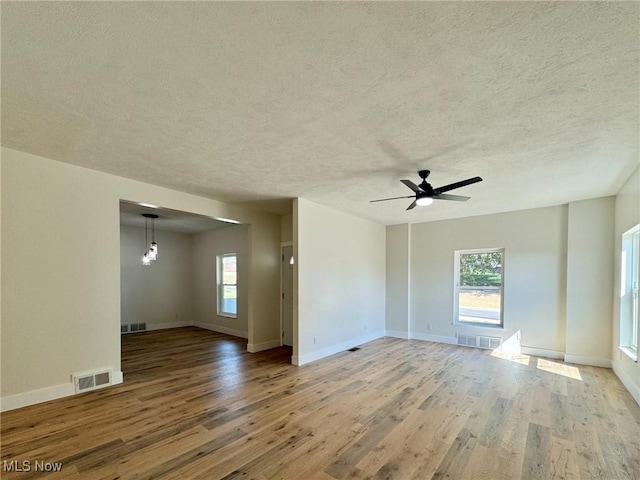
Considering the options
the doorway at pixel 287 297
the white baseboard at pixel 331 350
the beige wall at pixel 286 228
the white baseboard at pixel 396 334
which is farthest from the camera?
the white baseboard at pixel 396 334

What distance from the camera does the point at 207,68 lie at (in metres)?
1.83

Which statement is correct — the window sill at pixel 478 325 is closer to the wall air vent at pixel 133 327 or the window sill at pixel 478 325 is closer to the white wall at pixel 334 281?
the white wall at pixel 334 281

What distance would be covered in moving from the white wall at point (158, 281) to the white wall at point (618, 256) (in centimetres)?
938

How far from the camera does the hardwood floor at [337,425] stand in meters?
2.34

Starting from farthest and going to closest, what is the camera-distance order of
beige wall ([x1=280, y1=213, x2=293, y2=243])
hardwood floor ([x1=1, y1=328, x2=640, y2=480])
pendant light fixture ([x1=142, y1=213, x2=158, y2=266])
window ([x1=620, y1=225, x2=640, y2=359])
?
pendant light fixture ([x1=142, y1=213, x2=158, y2=266]), beige wall ([x1=280, y1=213, x2=293, y2=243]), window ([x1=620, y1=225, x2=640, y2=359]), hardwood floor ([x1=1, y1=328, x2=640, y2=480])

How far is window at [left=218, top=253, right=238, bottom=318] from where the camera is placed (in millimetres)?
7840

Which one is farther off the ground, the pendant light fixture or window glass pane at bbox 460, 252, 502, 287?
the pendant light fixture

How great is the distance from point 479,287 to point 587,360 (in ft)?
6.61

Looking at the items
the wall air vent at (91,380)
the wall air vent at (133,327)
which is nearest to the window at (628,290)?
the wall air vent at (91,380)

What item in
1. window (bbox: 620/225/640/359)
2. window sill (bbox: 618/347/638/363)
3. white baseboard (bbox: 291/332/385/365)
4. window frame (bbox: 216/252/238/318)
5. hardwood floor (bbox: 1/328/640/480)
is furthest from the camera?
window frame (bbox: 216/252/238/318)

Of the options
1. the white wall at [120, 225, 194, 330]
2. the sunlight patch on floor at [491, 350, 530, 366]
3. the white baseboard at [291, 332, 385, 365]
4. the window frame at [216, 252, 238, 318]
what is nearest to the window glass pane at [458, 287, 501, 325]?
the sunlight patch on floor at [491, 350, 530, 366]

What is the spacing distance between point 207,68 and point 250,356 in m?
4.88

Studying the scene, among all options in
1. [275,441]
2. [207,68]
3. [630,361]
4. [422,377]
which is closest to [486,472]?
[275,441]

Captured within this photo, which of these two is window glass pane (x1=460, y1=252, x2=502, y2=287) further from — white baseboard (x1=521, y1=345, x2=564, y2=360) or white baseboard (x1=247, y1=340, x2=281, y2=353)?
white baseboard (x1=247, y1=340, x2=281, y2=353)
